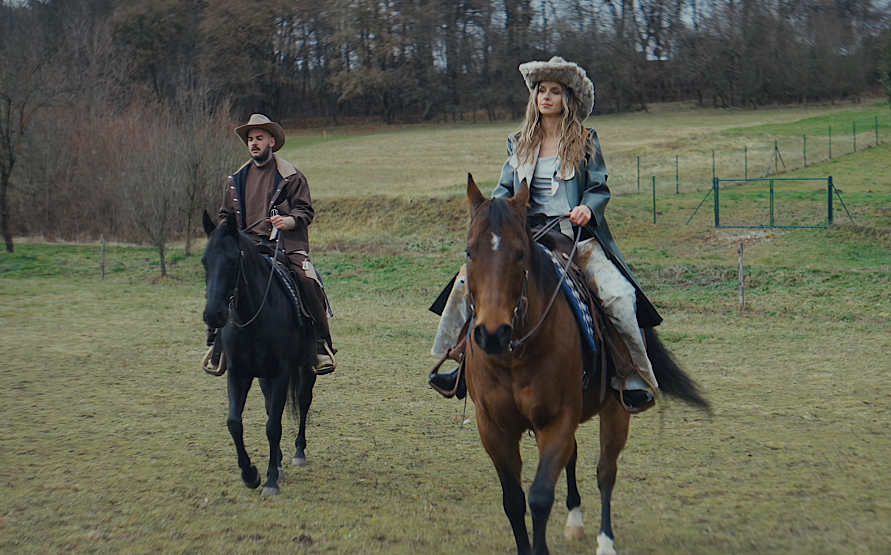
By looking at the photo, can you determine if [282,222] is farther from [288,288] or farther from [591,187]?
[591,187]

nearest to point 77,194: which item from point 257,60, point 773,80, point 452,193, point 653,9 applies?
point 452,193

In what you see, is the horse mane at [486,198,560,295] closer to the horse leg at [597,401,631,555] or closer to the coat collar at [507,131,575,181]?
the coat collar at [507,131,575,181]

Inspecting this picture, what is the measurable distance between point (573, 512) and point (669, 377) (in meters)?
1.18

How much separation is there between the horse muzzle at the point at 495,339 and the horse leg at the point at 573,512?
66.7 inches

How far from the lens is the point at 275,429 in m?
6.32

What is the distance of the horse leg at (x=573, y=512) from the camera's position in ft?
16.9

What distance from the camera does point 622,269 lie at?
517 centimetres

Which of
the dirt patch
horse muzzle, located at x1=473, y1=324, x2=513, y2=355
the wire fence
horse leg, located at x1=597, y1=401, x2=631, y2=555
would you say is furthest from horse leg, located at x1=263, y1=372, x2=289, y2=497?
the wire fence

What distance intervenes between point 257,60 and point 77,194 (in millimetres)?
27809

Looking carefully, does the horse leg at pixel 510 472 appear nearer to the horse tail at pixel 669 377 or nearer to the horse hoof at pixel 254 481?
the horse tail at pixel 669 377

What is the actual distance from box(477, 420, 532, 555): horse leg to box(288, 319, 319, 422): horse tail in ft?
8.62

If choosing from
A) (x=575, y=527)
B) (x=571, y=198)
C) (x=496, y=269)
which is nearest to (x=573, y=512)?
(x=575, y=527)

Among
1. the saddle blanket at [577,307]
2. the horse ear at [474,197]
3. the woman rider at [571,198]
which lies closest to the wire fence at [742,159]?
the woman rider at [571,198]

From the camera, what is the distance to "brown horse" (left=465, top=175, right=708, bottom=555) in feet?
12.7
